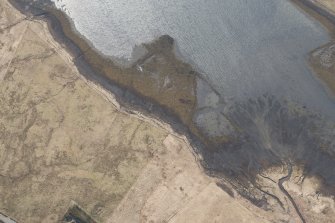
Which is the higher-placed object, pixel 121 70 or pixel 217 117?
pixel 217 117

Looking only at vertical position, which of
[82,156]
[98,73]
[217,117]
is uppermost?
[217,117]

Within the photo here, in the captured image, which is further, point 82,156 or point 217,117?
point 82,156

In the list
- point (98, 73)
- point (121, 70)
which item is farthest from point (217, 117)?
point (98, 73)

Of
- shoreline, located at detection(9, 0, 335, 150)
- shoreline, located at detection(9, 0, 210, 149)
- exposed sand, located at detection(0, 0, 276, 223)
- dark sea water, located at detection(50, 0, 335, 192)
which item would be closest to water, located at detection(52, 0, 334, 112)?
dark sea water, located at detection(50, 0, 335, 192)

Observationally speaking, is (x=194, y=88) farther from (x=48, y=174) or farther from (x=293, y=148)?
(x=48, y=174)

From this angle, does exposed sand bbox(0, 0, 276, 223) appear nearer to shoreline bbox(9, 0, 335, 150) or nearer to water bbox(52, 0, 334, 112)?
shoreline bbox(9, 0, 335, 150)

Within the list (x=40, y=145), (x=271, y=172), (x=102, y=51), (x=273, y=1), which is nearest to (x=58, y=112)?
(x=40, y=145)

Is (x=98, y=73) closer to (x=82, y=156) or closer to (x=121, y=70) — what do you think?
(x=121, y=70)
